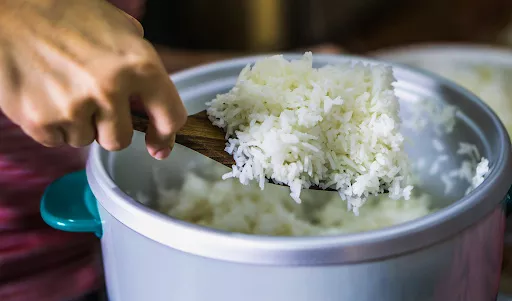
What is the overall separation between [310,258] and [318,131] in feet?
0.41

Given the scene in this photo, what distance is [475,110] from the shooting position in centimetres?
57

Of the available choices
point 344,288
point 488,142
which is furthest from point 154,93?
point 488,142

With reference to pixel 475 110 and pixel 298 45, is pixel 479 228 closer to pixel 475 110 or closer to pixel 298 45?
pixel 475 110

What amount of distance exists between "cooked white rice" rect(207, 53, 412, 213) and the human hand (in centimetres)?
10

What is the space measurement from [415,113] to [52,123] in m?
0.38

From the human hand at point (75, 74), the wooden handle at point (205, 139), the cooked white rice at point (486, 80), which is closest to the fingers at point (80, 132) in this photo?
the human hand at point (75, 74)

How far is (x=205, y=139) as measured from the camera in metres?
0.49

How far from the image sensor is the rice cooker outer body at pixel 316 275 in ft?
1.31

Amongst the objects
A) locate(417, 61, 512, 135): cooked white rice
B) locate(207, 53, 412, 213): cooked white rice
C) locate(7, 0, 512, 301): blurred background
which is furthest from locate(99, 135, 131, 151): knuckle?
Answer: locate(7, 0, 512, 301): blurred background

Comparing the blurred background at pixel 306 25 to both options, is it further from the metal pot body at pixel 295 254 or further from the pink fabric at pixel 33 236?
the metal pot body at pixel 295 254

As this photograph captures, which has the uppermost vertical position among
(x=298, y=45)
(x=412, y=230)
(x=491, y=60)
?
(x=412, y=230)

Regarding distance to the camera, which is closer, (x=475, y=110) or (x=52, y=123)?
(x=52, y=123)

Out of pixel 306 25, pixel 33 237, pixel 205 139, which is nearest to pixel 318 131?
pixel 205 139

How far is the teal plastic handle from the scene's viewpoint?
0.50 m
